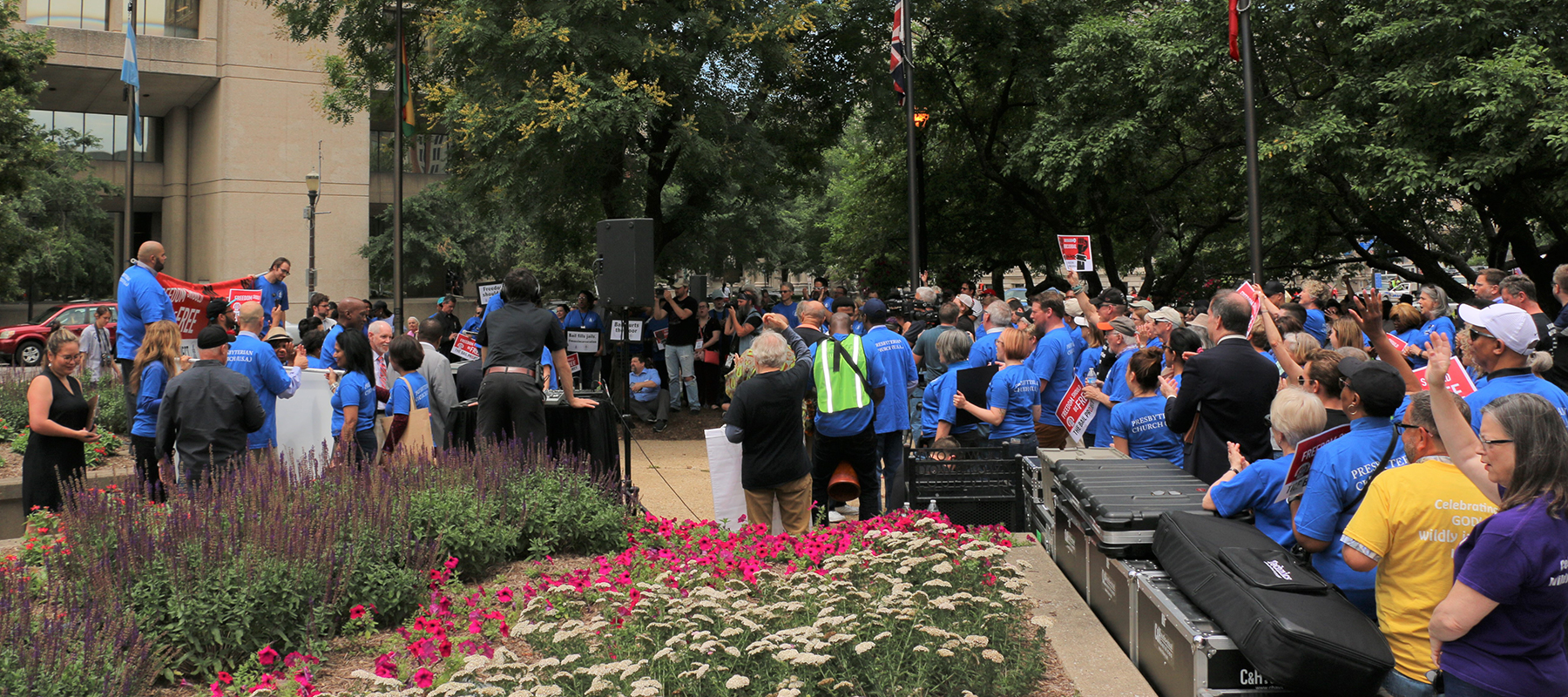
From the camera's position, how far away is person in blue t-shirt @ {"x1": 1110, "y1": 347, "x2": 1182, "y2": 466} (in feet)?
23.4

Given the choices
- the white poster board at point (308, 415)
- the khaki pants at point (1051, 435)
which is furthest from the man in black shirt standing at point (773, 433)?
the white poster board at point (308, 415)

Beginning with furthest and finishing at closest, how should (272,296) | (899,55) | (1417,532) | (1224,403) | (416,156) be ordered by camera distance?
(416,156), (899,55), (272,296), (1224,403), (1417,532)

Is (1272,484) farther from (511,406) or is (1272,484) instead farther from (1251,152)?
(1251,152)

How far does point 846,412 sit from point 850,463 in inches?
18.2

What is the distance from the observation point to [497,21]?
49.6ft

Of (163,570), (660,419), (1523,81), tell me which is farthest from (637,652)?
(1523,81)

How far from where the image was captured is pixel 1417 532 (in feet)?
12.5

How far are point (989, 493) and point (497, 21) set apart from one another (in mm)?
11200

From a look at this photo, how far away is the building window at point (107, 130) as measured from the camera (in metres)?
43.8

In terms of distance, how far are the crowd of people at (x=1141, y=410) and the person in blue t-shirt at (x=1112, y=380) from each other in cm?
4

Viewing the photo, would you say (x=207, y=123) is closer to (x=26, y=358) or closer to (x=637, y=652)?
(x=26, y=358)

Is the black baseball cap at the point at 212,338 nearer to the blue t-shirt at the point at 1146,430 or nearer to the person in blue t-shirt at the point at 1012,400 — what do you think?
the person in blue t-shirt at the point at 1012,400

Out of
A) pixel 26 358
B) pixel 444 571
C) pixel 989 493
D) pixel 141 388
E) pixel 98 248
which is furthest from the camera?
pixel 98 248

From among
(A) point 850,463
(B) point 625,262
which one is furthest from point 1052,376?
(B) point 625,262
